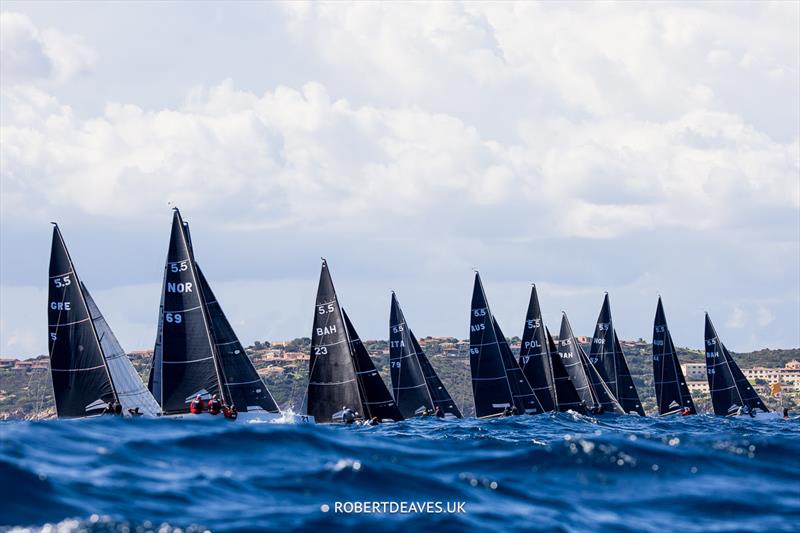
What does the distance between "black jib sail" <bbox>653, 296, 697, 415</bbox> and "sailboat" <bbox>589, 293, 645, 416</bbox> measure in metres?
2.18

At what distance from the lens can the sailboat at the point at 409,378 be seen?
76688 millimetres

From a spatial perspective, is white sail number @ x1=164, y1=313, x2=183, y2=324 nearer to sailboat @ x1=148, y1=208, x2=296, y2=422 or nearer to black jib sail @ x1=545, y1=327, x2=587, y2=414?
sailboat @ x1=148, y1=208, x2=296, y2=422

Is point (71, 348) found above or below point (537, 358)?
below

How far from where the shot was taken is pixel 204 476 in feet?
69.5

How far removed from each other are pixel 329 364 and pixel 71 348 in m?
16.9

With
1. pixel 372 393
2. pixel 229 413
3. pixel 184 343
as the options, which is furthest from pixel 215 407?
pixel 372 393

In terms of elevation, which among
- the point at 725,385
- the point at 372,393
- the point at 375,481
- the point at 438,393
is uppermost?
the point at 725,385

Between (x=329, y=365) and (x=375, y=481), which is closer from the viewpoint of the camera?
(x=375, y=481)

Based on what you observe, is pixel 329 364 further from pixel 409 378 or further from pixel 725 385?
pixel 725 385

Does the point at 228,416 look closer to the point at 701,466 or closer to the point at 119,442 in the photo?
the point at 119,442

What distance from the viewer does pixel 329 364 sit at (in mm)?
63562

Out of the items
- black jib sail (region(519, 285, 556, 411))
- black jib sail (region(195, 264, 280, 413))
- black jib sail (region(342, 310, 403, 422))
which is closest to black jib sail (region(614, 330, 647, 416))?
black jib sail (region(519, 285, 556, 411))

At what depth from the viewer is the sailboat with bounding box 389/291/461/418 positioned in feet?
252

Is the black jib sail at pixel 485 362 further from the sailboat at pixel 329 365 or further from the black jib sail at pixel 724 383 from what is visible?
the black jib sail at pixel 724 383
